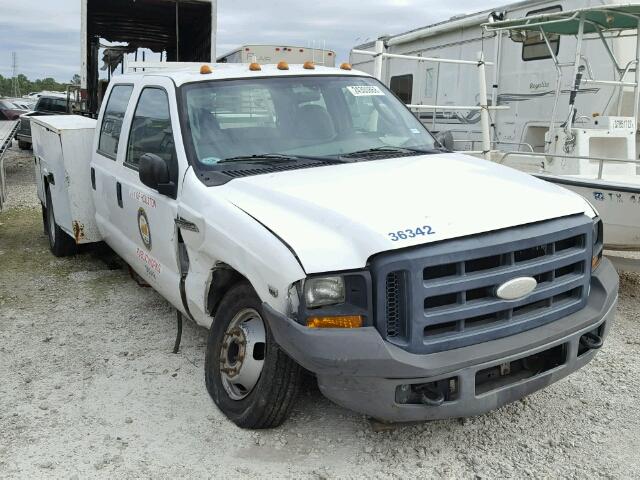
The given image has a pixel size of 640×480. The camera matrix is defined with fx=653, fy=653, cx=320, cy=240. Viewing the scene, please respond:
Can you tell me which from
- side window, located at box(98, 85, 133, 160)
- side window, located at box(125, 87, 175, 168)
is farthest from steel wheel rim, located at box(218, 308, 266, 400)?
side window, located at box(98, 85, 133, 160)

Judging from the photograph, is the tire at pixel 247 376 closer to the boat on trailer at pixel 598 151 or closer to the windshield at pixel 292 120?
the windshield at pixel 292 120

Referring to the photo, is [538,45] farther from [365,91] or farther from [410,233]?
[410,233]

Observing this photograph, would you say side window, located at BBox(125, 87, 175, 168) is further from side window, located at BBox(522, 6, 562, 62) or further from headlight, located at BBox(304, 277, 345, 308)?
side window, located at BBox(522, 6, 562, 62)

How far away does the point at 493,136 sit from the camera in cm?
1029

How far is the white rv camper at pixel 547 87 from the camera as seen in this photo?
6.33 meters

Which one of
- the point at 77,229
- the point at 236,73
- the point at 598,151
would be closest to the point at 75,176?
the point at 77,229

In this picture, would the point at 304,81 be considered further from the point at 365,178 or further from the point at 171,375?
the point at 171,375

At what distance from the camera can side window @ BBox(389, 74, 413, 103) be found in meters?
12.6

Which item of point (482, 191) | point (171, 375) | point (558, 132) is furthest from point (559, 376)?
point (558, 132)

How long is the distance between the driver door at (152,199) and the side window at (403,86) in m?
8.43

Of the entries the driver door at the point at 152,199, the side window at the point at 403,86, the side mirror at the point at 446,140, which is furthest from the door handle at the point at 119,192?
the side window at the point at 403,86

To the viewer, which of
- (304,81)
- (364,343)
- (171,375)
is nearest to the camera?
(364,343)

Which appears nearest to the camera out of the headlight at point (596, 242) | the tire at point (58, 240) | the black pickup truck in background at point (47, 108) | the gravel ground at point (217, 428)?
the gravel ground at point (217, 428)

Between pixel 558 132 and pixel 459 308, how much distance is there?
15.4 feet
